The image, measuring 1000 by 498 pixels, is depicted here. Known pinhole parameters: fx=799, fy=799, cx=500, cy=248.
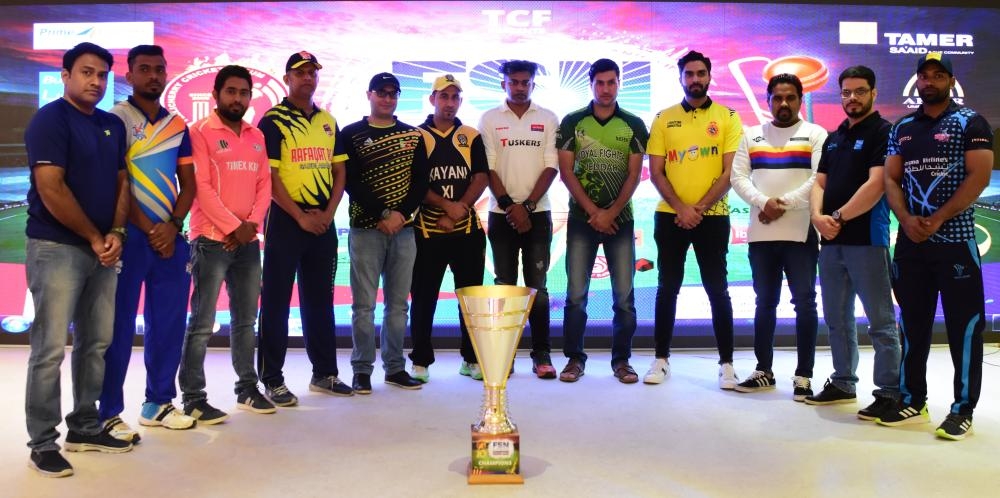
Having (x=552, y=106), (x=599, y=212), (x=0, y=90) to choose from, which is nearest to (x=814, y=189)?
(x=599, y=212)

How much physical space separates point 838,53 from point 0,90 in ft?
19.7

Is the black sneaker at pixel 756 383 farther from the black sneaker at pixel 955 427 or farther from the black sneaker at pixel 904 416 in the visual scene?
the black sneaker at pixel 955 427

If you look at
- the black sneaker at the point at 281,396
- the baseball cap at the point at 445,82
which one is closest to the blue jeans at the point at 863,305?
the baseball cap at the point at 445,82

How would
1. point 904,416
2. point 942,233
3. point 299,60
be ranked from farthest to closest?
point 299,60
point 904,416
point 942,233

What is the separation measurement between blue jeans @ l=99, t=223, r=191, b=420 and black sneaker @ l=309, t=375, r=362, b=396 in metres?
0.85

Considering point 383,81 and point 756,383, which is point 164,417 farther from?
point 756,383

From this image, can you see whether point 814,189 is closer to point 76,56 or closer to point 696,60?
point 696,60

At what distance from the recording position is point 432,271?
450cm

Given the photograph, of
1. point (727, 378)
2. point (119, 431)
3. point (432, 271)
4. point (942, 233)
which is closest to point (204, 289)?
point (119, 431)

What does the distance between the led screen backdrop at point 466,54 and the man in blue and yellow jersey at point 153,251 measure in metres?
2.31

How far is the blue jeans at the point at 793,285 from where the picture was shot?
4102 millimetres

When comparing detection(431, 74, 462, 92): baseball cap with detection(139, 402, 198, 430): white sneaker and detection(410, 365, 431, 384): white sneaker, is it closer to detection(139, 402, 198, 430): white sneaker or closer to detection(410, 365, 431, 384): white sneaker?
detection(410, 365, 431, 384): white sneaker

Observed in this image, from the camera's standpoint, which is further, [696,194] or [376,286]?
[696,194]

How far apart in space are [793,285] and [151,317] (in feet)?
10.1
